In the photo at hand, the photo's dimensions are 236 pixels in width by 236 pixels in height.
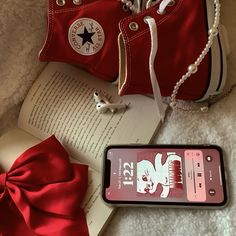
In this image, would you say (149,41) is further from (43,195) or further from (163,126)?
(43,195)

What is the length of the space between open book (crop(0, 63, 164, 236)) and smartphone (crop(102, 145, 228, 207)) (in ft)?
0.06

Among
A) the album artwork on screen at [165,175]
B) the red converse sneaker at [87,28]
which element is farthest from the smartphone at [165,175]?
the red converse sneaker at [87,28]

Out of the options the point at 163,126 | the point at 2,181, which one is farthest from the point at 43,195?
the point at 163,126

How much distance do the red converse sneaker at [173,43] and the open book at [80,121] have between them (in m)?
0.06

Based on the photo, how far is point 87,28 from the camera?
0.59 metres

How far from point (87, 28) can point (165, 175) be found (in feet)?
0.69

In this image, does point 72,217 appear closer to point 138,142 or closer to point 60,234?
point 60,234

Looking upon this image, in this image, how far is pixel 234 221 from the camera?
523 mm

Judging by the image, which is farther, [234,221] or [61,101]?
[61,101]

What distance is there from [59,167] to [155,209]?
0.13 metres

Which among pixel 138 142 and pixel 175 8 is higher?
pixel 175 8

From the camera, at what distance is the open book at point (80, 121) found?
0.60 metres

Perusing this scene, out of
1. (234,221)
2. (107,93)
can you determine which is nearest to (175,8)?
(107,93)

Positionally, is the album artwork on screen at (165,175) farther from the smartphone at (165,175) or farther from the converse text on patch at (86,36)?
the converse text on patch at (86,36)
